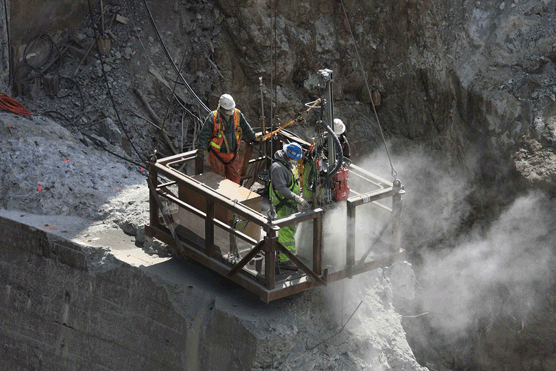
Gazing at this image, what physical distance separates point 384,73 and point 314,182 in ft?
29.2

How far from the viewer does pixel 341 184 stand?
32.6ft

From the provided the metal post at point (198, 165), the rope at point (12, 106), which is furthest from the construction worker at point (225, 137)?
the rope at point (12, 106)

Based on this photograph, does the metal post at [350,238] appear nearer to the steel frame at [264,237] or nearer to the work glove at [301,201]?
the steel frame at [264,237]

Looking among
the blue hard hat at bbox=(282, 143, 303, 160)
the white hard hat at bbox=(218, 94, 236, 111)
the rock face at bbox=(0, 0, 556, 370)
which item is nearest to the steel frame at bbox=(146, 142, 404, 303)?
the blue hard hat at bbox=(282, 143, 303, 160)

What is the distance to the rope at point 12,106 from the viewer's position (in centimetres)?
1390

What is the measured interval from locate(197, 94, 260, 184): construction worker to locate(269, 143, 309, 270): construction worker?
1.73 meters

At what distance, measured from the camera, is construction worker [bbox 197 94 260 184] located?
11.3 metres

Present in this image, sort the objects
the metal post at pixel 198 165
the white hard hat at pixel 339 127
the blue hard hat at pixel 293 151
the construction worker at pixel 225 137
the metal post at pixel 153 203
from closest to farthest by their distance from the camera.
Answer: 1. the blue hard hat at pixel 293 151
2. the metal post at pixel 153 203
3. the white hard hat at pixel 339 127
4. the metal post at pixel 198 165
5. the construction worker at pixel 225 137

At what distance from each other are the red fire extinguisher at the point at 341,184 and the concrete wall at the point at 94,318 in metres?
1.83

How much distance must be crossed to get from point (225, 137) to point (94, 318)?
281 cm

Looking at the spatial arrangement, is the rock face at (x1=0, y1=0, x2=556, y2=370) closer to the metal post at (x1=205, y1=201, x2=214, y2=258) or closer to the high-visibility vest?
the metal post at (x1=205, y1=201, x2=214, y2=258)

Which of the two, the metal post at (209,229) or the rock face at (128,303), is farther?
the rock face at (128,303)

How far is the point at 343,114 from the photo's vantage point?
18.3 metres

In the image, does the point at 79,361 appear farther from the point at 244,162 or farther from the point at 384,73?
the point at 384,73
